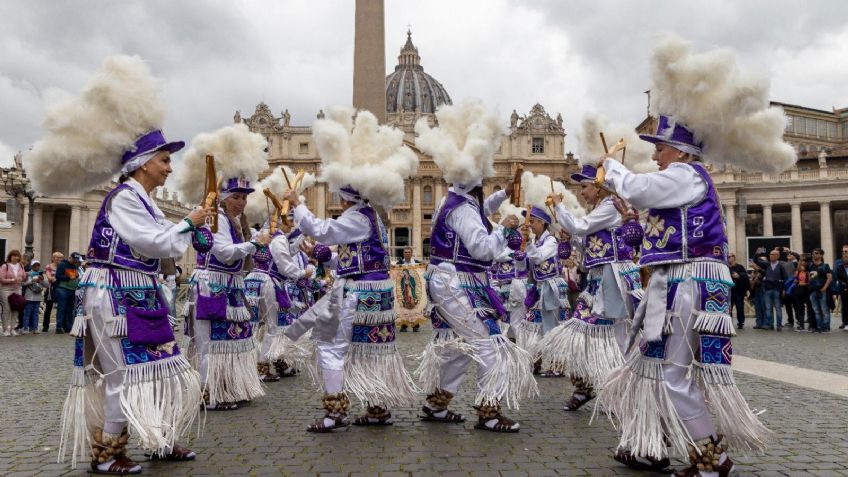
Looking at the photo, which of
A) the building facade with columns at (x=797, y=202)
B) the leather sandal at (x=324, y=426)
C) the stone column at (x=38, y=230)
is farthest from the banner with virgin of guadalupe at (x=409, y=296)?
the stone column at (x=38, y=230)

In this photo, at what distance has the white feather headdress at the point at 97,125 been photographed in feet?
15.2

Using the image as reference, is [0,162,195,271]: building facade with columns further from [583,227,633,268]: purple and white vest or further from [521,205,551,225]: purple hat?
[583,227,633,268]: purple and white vest

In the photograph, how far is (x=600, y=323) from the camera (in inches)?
268

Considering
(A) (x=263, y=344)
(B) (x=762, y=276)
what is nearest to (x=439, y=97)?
(B) (x=762, y=276)

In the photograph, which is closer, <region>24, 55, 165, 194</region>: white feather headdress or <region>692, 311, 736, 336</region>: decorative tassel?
<region>692, 311, 736, 336</region>: decorative tassel

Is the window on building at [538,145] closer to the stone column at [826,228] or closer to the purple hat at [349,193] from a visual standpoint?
the stone column at [826,228]

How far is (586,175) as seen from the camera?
702 centimetres

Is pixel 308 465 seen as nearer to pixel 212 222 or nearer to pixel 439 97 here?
pixel 212 222

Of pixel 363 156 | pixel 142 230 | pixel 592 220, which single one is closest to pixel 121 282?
pixel 142 230

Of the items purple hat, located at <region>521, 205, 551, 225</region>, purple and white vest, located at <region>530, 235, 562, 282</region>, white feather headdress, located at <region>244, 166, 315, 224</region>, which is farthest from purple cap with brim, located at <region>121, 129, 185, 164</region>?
purple and white vest, located at <region>530, 235, 562, 282</region>

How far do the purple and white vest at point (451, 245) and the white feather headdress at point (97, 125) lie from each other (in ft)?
8.66

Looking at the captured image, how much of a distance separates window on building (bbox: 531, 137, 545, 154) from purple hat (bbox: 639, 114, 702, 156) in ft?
269

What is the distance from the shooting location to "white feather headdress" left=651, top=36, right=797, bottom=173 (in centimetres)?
438

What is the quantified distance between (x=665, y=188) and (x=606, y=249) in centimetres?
274
